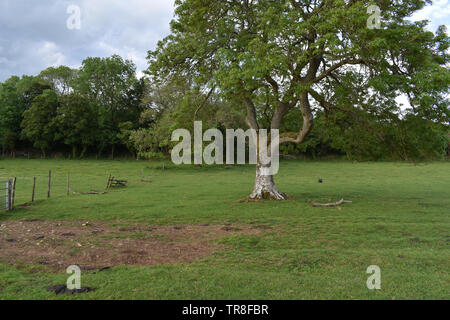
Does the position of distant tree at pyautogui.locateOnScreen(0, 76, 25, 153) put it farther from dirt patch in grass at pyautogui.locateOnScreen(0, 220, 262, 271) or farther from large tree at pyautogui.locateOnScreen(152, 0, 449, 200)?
dirt patch in grass at pyautogui.locateOnScreen(0, 220, 262, 271)

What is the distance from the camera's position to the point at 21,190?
2106cm

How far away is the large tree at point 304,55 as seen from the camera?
12500 millimetres

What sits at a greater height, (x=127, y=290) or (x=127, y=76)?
(x=127, y=76)

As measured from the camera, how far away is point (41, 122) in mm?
52375

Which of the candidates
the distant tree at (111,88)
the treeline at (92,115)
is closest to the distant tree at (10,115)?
the treeline at (92,115)

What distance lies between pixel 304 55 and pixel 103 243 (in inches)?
412

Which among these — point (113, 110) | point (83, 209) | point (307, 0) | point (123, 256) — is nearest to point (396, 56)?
point (307, 0)

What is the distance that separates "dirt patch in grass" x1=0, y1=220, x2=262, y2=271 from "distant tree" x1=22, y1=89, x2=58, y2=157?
4538 centimetres

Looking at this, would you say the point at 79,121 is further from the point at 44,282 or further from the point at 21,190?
the point at 44,282

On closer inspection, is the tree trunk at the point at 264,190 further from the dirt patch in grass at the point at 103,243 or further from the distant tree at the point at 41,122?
the distant tree at the point at 41,122

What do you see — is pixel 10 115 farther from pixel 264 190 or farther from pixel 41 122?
pixel 264 190

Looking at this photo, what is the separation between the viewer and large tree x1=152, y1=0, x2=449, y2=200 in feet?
41.0

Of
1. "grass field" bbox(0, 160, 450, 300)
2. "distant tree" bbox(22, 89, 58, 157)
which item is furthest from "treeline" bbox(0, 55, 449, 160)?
"grass field" bbox(0, 160, 450, 300)

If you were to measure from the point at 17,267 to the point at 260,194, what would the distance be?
12431mm
